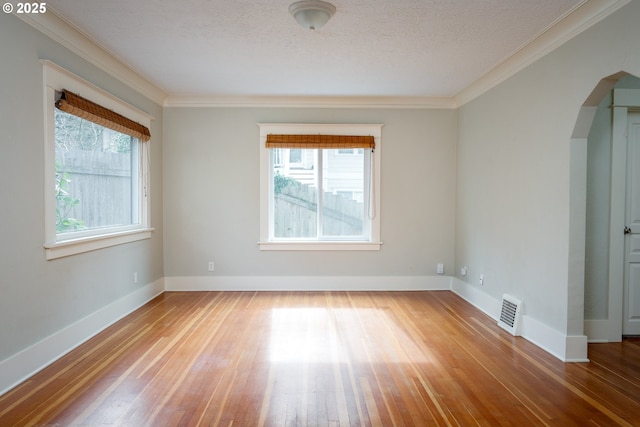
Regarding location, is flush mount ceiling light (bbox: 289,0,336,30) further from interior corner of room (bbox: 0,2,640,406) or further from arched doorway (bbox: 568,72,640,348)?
arched doorway (bbox: 568,72,640,348)

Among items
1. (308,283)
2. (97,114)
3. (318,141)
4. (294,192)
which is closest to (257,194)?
(294,192)

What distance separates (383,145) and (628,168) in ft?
9.17

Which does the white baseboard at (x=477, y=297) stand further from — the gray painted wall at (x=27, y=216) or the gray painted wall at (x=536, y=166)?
the gray painted wall at (x=27, y=216)

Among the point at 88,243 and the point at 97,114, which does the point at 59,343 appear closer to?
the point at 88,243

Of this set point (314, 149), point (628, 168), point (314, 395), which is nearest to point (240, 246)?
point (314, 149)

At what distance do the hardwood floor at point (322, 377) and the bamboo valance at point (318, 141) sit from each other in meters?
2.31

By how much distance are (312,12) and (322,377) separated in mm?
2593

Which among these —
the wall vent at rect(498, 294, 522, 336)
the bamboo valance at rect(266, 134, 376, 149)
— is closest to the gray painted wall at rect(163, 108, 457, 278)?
the bamboo valance at rect(266, 134, 376, 149)

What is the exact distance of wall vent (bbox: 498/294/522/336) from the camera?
3744 mm

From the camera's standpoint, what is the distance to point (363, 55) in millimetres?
3797

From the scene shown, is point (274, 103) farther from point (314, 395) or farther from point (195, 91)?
point (314, 395)

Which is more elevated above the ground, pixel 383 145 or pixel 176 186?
pixel 383 145

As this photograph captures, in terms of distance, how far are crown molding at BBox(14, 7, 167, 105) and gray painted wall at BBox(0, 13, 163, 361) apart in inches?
2.3

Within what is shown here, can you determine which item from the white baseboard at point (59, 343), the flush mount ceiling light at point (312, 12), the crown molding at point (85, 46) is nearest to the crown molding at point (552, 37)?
the flush mount ceiling light at point (312, 12)
